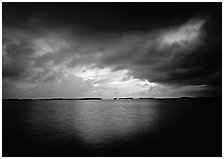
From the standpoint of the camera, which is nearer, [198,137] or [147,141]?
[147,141]

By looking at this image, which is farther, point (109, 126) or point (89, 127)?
point (109, 126)

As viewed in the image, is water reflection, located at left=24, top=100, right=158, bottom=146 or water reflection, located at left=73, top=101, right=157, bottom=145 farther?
water reflection, located at left=73, top=101, right=157, bottom=145

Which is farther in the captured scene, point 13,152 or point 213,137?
point 213,137

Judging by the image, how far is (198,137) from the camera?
22672mm

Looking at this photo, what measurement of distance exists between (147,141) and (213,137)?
10220 mm

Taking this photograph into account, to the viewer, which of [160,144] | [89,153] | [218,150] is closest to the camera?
[89,153]

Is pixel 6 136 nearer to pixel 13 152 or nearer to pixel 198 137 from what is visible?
pixel 13 152

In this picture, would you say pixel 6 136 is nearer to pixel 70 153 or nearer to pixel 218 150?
pixel 70 153

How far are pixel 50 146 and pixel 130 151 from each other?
9.67 metres

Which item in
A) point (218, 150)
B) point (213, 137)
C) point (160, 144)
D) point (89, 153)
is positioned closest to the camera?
point (89, 153)

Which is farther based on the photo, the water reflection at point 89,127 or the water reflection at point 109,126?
the water reflection at point 109,126

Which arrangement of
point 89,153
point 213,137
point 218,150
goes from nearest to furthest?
point 89,153, point 218,150, point 213,137

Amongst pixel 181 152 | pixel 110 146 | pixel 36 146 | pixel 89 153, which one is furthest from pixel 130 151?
pixel 36 146

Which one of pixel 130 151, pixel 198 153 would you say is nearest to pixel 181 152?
pixel 198 153
